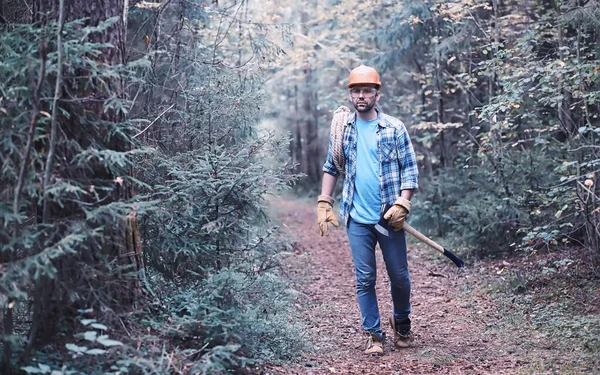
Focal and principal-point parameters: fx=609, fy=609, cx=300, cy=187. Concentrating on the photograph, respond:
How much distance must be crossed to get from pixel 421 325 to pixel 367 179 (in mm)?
2208

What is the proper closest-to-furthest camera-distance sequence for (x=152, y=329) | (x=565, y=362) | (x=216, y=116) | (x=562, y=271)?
(x=152, y=329)
(x=565, y=362)
(x=216, y=116)
(x=562, y=271)

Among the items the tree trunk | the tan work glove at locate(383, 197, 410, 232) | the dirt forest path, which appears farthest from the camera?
the tan work glove at locate(383, 197, 410, 232)

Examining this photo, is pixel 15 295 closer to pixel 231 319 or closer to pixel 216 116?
pixel 231 319

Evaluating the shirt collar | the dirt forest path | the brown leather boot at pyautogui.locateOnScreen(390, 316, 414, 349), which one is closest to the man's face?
the shirt collar

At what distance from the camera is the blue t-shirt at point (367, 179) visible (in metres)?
5.88

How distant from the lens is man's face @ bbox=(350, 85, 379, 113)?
19.2 ft

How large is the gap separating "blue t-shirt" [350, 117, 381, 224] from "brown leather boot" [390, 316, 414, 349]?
1080mm

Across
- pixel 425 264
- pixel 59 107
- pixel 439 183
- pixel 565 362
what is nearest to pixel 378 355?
pixel 565 362

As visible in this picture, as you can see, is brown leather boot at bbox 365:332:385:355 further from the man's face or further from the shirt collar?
the man's face

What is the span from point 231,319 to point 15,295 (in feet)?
5.36

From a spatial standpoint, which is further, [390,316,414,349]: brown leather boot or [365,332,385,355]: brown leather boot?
[390,316,414,349]: brown leather boot

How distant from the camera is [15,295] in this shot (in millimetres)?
3539

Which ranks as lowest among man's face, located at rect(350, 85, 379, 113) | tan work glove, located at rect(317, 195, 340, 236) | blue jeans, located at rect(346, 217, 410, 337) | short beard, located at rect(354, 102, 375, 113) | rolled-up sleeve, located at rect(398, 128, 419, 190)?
blue jeans, located at rect(346, 217, 410, 337)

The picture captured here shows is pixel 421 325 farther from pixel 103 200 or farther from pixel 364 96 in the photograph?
pixel 103 200
